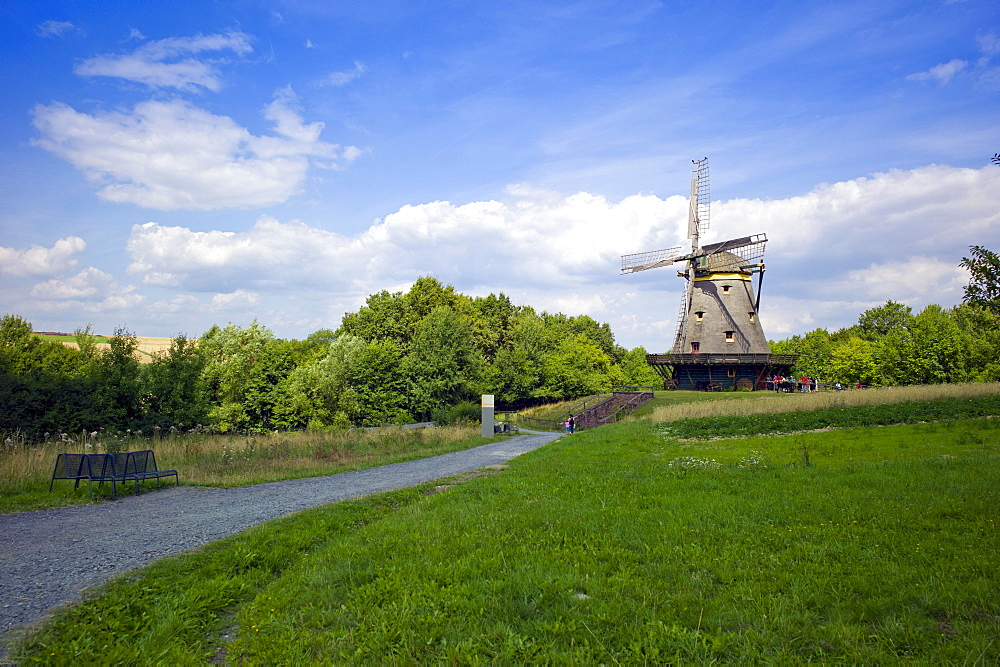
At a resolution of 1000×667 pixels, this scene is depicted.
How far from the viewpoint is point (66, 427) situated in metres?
20.9

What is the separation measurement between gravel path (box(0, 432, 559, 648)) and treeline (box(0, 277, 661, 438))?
39.7ft

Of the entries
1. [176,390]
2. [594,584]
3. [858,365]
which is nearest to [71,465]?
[594,584]

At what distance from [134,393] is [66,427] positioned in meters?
3.34

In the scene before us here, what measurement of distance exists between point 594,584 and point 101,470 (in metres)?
11.2

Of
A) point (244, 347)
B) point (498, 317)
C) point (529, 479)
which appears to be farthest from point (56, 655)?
point (498, 317)

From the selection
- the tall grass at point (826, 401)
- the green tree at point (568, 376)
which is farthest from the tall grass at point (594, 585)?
the green tree at point (568, 376)

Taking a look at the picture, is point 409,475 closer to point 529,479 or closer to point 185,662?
point 529,479

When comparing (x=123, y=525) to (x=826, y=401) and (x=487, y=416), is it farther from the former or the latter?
(x=826, y=401)

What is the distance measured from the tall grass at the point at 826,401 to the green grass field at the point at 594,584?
603 inches

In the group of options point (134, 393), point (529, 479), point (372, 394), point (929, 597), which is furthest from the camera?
point (372, 394)

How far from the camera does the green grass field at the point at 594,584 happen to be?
427 cm

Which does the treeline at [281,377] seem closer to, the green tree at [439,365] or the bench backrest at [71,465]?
the green tree at [439,365]

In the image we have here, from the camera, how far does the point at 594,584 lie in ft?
17.3

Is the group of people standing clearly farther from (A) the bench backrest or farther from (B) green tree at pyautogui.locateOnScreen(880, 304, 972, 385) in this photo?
(A) the bench backrest
